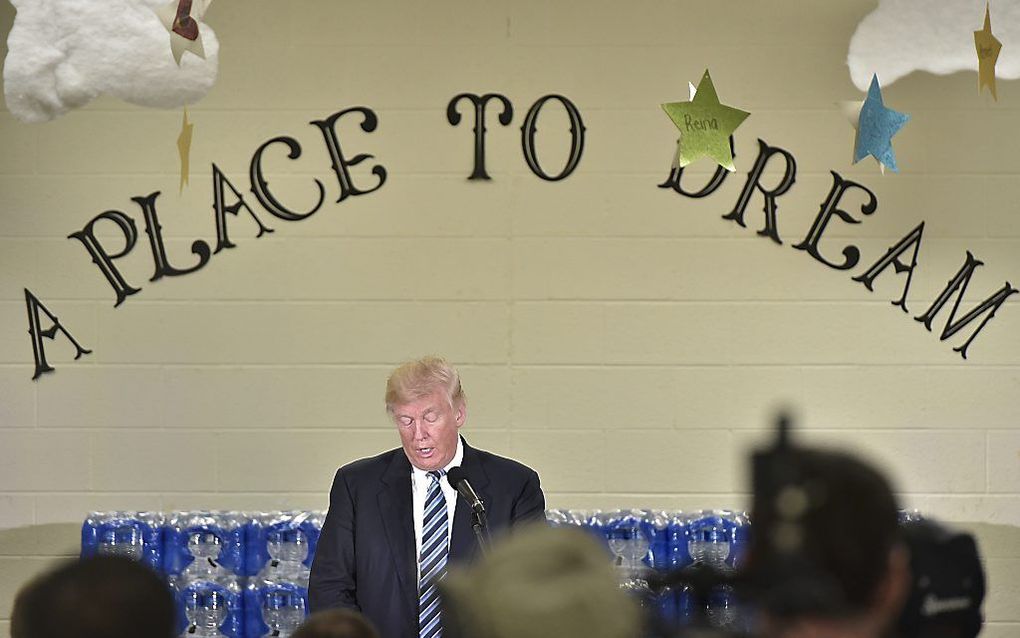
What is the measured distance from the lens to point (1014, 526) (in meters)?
4.59

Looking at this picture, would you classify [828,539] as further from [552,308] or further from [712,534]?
[552,308]

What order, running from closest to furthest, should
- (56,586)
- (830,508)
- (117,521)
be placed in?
(830,508) < (56,586) < (117,521)

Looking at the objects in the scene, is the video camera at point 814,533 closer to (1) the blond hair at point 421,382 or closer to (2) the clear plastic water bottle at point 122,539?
(1) the blond hair at point 421,382

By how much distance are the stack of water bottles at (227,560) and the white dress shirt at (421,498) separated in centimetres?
80

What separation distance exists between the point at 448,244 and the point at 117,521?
1.35m

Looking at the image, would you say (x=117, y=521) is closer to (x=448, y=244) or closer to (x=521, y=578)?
(x=448, y=244)

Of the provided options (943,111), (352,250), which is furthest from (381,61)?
(943,111)

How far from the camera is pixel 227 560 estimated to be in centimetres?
412

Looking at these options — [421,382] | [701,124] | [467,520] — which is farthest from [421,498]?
[701,124]

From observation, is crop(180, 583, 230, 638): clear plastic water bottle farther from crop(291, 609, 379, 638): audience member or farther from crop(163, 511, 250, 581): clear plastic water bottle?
crop(291, 609, 379, 638): audience member

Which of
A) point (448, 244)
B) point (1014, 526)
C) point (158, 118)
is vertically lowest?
point (1014, 526)

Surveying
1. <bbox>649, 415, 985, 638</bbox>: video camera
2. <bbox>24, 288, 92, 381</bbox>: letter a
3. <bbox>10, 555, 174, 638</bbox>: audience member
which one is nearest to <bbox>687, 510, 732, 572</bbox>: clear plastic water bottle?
<bbox>24, 288, 92, 381</bbox>: letter a

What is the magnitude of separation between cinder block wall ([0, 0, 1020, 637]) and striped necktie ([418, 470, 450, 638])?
51.1 inches

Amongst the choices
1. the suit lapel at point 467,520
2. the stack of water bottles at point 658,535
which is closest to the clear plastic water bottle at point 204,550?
the stack of water bottles at point 658,535
